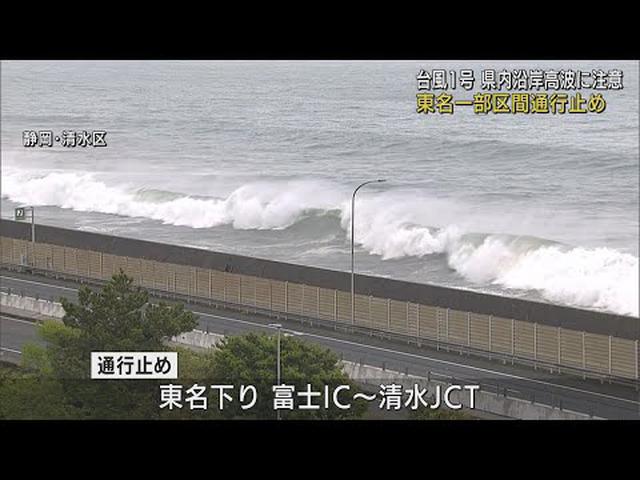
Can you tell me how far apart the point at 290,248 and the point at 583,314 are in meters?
8.38

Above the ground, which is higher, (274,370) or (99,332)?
(99,332)

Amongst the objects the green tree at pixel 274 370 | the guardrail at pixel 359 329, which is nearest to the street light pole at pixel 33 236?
the guardrail at pixel 359 329

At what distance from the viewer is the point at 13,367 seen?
75.5ft

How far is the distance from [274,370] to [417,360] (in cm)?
338

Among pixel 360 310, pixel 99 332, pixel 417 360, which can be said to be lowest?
pixel 417 360

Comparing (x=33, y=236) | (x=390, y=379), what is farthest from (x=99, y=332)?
(x=33, y=236)

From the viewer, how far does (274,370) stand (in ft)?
57.7

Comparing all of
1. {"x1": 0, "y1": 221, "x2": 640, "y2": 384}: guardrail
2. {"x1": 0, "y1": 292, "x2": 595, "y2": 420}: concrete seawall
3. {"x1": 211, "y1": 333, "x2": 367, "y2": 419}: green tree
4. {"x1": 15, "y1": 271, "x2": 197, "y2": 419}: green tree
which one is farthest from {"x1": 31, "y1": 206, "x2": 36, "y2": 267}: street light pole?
{"x1": 211, "y1": 333, "x2": 367, "y2": 419}: green tree

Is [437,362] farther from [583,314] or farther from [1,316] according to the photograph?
[1,316]

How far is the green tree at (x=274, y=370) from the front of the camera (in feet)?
54.4

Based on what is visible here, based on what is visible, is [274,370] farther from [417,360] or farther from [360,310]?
[360,310]

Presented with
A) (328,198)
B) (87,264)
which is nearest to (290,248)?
(328,198)

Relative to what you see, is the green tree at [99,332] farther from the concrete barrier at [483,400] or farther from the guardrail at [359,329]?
the guardrail at [359,329]

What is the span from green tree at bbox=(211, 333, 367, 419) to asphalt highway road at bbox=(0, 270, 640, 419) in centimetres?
197
